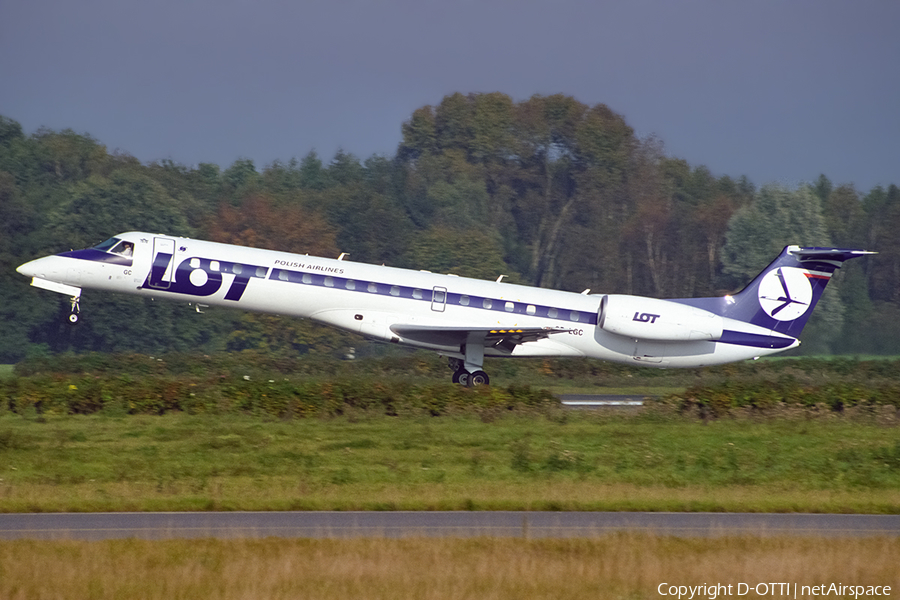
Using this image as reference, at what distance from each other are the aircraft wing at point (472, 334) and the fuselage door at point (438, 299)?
0.57 metres

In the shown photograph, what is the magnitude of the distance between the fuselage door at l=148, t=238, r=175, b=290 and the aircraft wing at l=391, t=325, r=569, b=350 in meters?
5.08

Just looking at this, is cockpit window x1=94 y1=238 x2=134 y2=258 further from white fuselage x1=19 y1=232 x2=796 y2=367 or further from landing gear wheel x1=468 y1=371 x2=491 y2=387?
landing gear wheel x1=468 y1=371 x2=491 y2=387

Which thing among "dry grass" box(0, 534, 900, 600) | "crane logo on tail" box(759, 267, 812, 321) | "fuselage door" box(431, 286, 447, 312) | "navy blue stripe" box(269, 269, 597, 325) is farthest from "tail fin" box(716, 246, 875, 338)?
"dry grass" box(0, 534, 900, 600)

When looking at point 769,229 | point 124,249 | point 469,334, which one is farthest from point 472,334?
point 769,229

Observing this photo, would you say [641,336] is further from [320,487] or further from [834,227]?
[834,227]

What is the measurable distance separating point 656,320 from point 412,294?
5.78m

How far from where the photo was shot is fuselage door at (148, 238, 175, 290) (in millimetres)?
22703

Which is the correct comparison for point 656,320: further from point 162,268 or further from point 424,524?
point 424,524

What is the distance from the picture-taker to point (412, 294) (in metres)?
23.5

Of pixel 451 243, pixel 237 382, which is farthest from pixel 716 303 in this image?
pixel 451 243

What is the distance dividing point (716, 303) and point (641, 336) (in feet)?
8.34

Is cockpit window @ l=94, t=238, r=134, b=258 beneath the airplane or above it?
above

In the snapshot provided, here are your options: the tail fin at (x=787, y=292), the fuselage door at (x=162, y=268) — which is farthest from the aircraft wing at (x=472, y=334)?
the fuselage door at (x=162, y=268)

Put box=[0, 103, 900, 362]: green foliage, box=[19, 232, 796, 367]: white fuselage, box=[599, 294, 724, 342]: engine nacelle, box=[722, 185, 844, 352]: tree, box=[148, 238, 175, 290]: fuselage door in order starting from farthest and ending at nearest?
box=[722, 185, 844, 352]: tree < box=[0, 103, 900, 362]: green foliage < box=[599, 294, 724, 342]: engine nacelle < box=[19, 232, 796, 367]: white fuselage < box=[148, 238, 175, 290]: fuselage door
